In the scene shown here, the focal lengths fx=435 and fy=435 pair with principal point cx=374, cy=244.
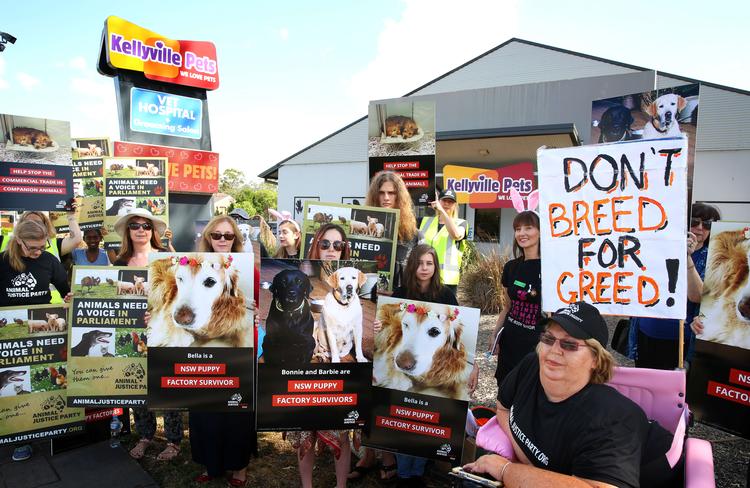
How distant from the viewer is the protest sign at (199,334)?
2.71m

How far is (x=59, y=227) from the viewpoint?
5.73m

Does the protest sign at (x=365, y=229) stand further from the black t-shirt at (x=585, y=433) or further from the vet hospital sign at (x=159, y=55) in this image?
the vet hospital sign at (x=159, y=55)

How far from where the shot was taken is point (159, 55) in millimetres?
9312

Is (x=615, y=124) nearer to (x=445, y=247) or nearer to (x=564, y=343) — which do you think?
(x=445, y=247)

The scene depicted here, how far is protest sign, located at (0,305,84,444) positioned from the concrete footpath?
0.86 ft

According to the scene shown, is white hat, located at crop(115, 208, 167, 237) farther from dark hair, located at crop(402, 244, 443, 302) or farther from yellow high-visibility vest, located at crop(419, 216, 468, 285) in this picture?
yellow high-visibility vest, located at crop(419, 216, 468, 285)

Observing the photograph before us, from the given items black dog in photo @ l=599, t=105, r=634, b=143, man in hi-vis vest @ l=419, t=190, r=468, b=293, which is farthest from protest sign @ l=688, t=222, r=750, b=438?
man in hi-vis vest @ l=419, t=190, r=468, b=293

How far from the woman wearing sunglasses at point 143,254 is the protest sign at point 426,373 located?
73.8 inches

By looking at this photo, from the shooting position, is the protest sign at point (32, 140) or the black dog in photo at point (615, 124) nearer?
the black dog in photo at point (615, 124)

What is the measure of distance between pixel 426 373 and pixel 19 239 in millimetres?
3425

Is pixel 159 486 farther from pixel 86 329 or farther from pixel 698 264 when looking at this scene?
pixel 698 264

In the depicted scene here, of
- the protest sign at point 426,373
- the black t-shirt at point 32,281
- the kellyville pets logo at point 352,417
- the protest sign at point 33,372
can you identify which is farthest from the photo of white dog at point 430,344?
the black t-shirt at point 32,281

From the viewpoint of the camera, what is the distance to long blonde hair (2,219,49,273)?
351 cm

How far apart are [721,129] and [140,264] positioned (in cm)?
1912
